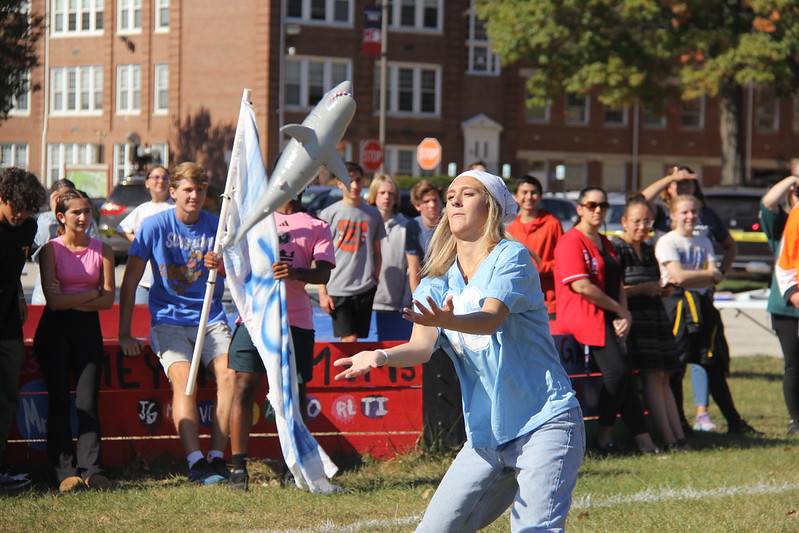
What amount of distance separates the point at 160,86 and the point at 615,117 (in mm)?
20830

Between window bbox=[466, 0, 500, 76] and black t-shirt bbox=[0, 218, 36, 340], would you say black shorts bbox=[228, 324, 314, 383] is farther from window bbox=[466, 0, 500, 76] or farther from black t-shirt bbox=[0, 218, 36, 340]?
window bbox=[466, 0, 500, 76]

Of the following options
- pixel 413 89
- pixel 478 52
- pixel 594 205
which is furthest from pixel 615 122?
pixel 594 205

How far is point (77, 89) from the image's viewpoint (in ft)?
160

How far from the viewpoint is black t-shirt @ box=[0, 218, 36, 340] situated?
6.67 meters

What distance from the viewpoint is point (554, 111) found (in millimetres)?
51719

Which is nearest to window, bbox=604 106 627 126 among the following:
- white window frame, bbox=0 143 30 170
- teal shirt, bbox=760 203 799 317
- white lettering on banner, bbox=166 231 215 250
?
white window frame, bbox=0 143 30 170

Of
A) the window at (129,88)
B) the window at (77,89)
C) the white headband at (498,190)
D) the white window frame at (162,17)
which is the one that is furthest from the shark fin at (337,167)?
the window at (77,89)

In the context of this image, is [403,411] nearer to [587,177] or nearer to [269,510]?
[269,510]

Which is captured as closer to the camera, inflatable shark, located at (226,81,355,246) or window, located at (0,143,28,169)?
inflatable shark, located at (226,81,355,246)

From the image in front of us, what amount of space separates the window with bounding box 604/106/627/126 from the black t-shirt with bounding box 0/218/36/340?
157 feet

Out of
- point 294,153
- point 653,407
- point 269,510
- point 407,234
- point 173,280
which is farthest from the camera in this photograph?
point 407,234

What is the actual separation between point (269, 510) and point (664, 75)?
28203mm

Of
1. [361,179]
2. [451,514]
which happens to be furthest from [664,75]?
[451,514]

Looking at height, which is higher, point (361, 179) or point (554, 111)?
point (554, 111)
